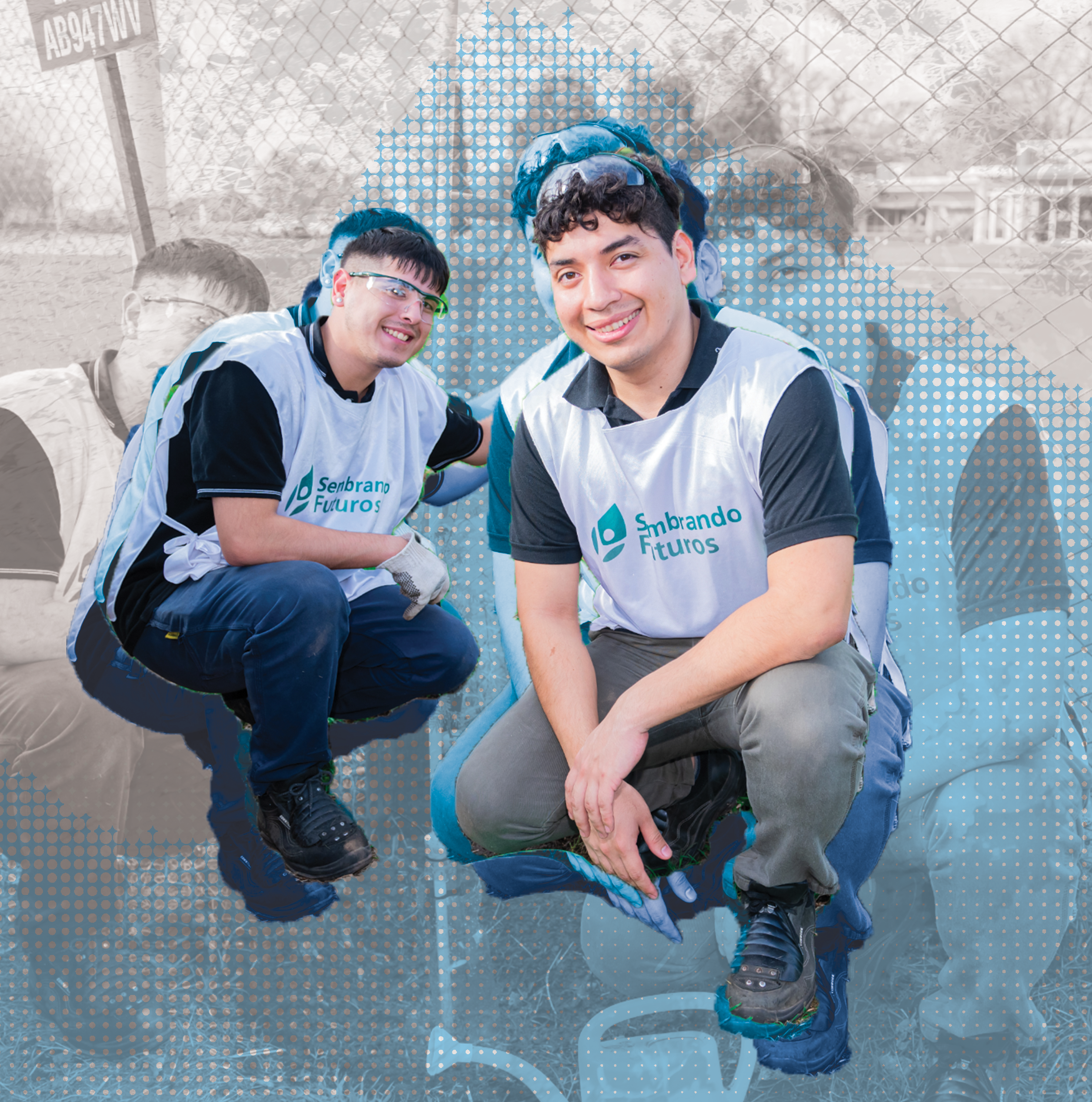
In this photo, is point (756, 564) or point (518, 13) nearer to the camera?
point (756, 564)

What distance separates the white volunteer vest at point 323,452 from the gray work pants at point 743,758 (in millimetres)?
500

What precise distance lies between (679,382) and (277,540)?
31.0 inches

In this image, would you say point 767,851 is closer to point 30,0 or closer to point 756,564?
point 756,564

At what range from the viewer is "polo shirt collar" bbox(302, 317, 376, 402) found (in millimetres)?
1937

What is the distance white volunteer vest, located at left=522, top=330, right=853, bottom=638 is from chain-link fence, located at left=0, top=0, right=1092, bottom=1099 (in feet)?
2.82

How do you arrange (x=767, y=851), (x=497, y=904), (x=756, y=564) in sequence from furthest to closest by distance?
(x=497, y=904)
(x=756, y=564)
(x=767, y=851)

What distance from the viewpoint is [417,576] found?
75.3 inches

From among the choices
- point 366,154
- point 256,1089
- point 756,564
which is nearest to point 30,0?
point 366,154

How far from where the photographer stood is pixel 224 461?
177cm

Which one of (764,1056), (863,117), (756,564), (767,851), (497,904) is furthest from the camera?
(497,904)

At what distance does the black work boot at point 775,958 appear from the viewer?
1.45 metres

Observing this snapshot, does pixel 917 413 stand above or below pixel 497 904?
above

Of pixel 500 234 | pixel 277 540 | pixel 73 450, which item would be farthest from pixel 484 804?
pixel 73 450

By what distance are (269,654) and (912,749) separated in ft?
5.60
